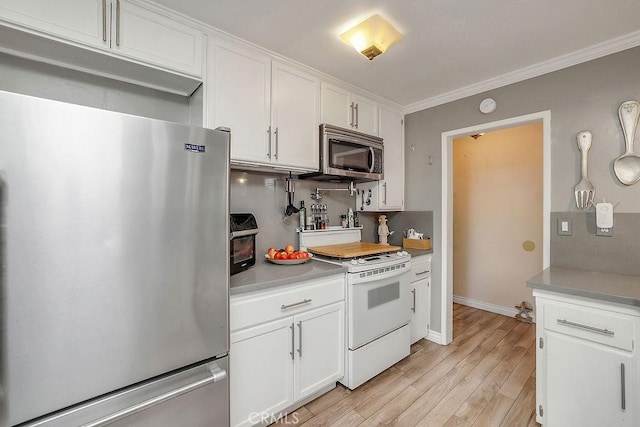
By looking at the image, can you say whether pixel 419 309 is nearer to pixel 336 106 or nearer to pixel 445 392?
pixel 445 392

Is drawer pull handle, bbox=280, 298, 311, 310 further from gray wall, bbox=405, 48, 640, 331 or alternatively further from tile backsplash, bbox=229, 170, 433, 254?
gray wall, bbox=405, 48, 640, 331

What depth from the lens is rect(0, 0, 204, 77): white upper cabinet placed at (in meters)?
→ 1.18

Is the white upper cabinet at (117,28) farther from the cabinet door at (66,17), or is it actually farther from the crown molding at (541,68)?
the crown molding at (541,68)

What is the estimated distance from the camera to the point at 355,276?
197cm

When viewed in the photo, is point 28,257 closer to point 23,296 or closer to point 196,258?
point 23,296

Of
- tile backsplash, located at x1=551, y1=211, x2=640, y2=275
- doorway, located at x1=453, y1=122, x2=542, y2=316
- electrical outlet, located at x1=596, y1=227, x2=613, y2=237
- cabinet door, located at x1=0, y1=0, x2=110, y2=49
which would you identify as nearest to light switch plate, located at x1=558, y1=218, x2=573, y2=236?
tile backsplash, located at x1=551, y1=211, x2=640, y2=275

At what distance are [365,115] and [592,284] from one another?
2018 millimetres

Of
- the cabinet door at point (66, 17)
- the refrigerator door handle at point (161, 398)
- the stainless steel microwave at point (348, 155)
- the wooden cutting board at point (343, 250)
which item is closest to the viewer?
the refrigerator door handle at point (161, 398)

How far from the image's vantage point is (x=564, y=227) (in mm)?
1980

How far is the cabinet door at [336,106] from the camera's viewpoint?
89.3 inches

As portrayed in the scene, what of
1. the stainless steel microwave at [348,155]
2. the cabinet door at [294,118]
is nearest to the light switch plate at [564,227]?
the stainless steel microwave at [348,155]

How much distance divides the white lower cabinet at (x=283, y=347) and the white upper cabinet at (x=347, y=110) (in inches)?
52.5

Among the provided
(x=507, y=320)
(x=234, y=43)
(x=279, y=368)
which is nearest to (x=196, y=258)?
(x=279, y=368)

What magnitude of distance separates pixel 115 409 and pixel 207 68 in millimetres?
1723
